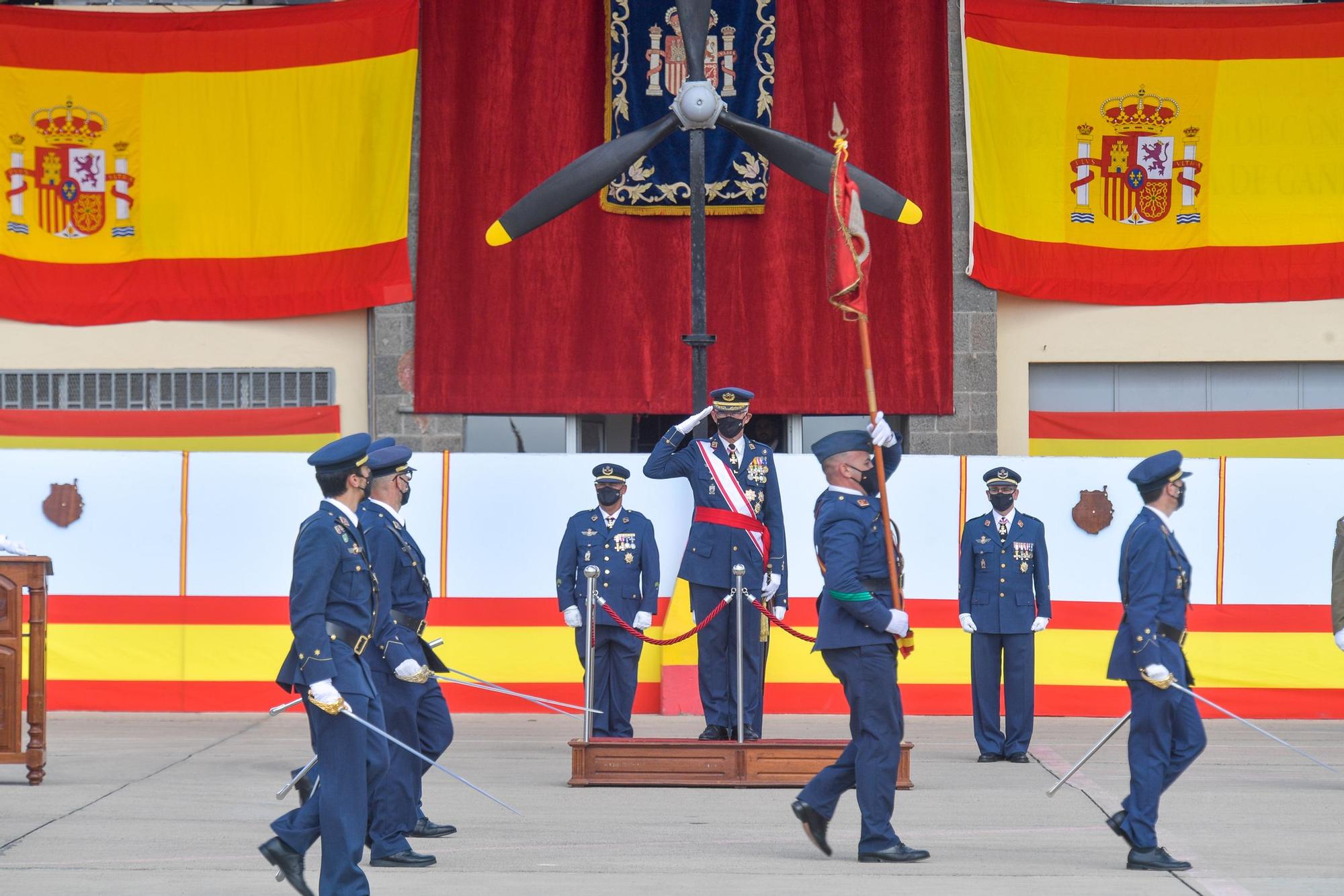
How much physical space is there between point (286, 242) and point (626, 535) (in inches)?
232

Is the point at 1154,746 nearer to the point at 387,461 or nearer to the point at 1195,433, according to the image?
the point at 387,461

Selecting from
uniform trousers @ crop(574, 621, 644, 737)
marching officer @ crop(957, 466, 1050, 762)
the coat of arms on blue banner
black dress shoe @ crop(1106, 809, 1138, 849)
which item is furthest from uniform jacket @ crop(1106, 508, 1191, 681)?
the coat of arms on blue banner

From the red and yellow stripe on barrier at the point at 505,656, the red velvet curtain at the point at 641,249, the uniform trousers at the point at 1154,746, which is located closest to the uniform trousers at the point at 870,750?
the uniform trousers at the point at 1154,746

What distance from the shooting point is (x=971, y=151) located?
1505cm

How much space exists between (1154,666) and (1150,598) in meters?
0.30

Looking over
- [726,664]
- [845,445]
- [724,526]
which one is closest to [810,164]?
[724,526]

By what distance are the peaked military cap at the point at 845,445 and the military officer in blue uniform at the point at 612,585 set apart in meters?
3.44

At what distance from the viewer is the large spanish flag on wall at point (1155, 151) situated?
49.6 ft

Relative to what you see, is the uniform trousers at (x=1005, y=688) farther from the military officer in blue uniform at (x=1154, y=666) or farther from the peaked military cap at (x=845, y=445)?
the peaked military cap at (x=845, y=445)

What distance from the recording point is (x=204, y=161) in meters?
Answer: 15.2

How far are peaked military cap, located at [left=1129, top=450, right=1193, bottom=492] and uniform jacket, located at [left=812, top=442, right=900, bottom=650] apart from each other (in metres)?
1.06

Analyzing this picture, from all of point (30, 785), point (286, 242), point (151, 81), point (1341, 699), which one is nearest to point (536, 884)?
point (30, 785)

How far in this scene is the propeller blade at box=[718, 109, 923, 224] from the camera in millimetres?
10852

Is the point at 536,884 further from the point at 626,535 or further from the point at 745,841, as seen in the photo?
the point at 626,535
